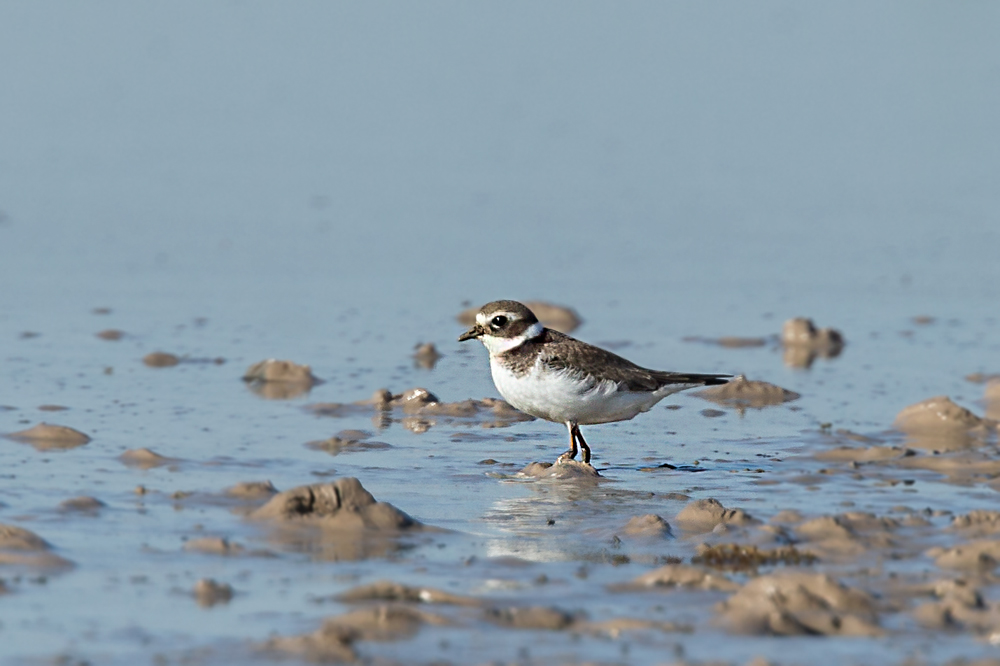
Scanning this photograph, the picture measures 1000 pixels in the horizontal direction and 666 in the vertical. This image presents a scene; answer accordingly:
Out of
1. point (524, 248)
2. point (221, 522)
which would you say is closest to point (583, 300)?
point (524, 248)

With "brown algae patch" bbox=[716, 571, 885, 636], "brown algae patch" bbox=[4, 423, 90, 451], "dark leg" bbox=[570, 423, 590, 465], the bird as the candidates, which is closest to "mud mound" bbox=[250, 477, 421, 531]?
Result: "brown algae patch" bbox=[716, 571, 885, 636]

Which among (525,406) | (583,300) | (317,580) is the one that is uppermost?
(583,300)

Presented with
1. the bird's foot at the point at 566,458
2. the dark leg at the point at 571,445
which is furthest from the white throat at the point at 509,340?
the bird's foot at the point at 566,458

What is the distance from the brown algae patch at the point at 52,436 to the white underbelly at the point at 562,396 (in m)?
2.75

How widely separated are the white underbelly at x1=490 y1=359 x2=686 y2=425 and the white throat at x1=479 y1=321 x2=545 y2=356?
11 cm

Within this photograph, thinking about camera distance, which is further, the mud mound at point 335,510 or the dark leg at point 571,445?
the dark leg at point 571,445

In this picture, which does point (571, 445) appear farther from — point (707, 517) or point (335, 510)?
point (335, 510)

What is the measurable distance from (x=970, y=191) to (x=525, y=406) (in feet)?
41.1

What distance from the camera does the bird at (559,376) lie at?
9758 mm

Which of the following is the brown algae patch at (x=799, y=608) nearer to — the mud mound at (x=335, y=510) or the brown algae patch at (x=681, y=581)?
the brown algae patch at (x=681, y=581)

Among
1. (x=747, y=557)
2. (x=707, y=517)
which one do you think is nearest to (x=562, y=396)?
(x=707, y=517)

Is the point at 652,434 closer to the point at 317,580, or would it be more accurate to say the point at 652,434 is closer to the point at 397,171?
the point at 317,580

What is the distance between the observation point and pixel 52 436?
9594mm

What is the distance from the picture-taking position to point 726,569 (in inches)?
272
